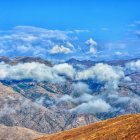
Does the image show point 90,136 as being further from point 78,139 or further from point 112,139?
point 112,139

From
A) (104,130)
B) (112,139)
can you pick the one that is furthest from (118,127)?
(112,139)

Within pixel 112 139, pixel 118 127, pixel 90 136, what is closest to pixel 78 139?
pixel 90 136

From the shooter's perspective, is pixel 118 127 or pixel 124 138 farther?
pixel 118 127

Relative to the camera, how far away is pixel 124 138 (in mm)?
157125

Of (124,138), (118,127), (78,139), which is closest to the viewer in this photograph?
(124,138)

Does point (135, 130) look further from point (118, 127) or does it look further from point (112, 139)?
point (118, 127)

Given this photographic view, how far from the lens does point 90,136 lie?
189 meters

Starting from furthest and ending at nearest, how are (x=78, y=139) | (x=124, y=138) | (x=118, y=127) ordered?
(x=78, y=139), (x=118, y=127), (x=124, y=138)

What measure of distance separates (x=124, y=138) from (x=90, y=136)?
33781mm

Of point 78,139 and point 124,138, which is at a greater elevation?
point 124,138

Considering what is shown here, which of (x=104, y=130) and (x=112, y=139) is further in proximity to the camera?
(x=104, y=130)

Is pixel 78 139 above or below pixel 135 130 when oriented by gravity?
below

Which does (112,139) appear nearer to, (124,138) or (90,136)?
(124,138)

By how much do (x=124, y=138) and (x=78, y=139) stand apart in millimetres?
45927
